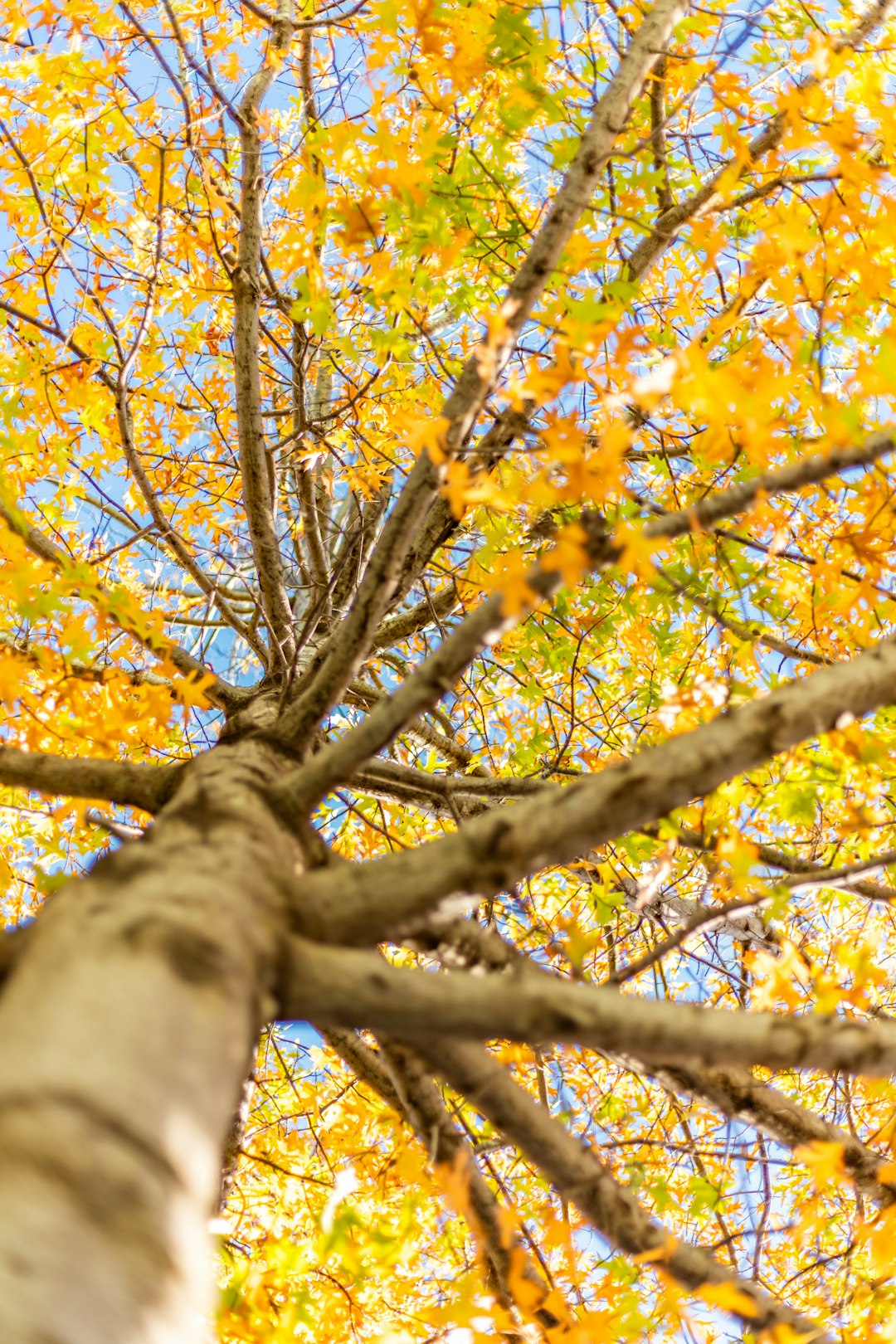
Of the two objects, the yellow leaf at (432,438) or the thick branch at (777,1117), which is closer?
the yellow leaf at (432,438)

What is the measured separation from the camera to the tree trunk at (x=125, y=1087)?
2.19 feet

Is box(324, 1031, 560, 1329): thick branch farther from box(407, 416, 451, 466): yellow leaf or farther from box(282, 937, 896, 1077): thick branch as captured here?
box(407, 416, 451, 466): yellow leaf

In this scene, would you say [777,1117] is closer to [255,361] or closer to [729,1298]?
[729,1298]

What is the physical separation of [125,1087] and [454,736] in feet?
13.1

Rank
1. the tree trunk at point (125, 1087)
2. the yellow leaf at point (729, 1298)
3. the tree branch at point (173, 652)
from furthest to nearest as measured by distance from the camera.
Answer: the tree branch at point (173, 652), the yellow leaf at point (729, 1298), the tree trunk at point (125, 1087)

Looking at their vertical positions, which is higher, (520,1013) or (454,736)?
(454,736)

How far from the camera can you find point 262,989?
0.96 meters

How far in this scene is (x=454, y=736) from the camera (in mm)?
4730

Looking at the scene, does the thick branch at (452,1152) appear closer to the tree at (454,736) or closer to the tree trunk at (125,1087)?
the tree at (454,736)

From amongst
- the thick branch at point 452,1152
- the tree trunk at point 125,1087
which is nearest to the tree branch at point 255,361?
the thick branch at point 452,1152

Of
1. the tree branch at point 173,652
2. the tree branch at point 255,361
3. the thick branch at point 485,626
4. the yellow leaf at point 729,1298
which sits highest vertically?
the tree branch at point 255,361

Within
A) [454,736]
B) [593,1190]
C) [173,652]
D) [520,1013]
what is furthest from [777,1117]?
[454,736]

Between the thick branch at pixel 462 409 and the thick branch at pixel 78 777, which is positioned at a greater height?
the thick branch at pixel 462 409

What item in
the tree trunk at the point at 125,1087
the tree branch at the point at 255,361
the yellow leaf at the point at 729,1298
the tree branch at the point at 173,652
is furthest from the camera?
the tree branch at the point at 255,361
